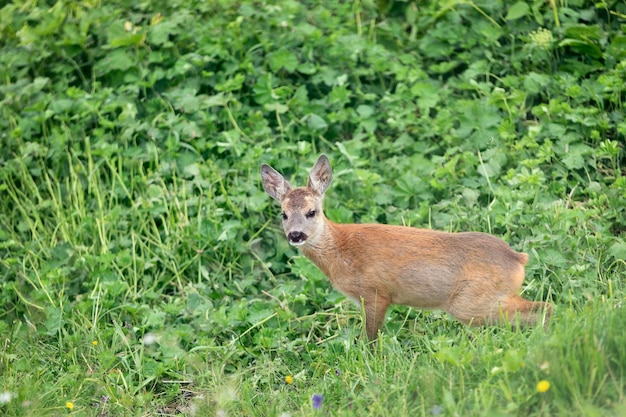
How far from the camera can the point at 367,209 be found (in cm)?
742

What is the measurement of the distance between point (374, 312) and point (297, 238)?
0.68 meters

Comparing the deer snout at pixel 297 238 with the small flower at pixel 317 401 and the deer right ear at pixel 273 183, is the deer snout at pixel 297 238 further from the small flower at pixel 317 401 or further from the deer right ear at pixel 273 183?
the small flower at pixel 317 401

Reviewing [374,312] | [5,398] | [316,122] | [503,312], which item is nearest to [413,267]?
[374,312]

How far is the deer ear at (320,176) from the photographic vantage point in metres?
6.51

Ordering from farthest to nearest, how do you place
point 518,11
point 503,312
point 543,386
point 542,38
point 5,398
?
1. point 518,11
2. point 542,38
3. point 503,312
4. point 5,398
5. point 543,386

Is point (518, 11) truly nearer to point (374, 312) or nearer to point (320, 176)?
point (320, 176)

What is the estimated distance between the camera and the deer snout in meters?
6.05

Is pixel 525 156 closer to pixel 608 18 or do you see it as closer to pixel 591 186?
pixel 591 186

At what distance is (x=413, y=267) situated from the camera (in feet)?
18.9

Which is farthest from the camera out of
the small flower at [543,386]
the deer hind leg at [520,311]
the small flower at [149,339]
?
the small flower at [149,339]

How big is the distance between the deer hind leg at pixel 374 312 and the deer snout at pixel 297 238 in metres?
0.54

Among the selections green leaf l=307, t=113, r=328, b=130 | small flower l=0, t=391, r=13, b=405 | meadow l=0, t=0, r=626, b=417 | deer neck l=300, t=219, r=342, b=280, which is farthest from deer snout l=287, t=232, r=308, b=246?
green leaf l=307, t=113, r=328, b=130

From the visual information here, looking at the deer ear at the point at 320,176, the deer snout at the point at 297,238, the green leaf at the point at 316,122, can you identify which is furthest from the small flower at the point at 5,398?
the green leaf at the point at 316,122

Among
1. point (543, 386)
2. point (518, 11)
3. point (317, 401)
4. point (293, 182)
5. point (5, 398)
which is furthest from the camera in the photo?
point (518, 11)
